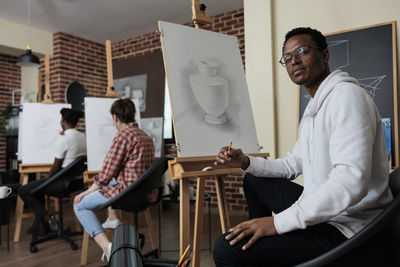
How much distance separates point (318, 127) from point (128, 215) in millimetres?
3726

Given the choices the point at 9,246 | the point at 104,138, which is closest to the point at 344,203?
the point at 104,138

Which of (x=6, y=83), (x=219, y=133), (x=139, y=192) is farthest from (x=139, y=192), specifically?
(x=6, y=83)

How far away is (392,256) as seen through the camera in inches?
40.7

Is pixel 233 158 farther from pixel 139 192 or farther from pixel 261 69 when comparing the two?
pixel 261 69

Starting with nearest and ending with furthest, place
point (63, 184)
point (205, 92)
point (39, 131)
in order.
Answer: point (205, 92) → point (63, 184) → point (39, 131)

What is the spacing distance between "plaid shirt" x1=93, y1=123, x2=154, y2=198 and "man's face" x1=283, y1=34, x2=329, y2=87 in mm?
1343

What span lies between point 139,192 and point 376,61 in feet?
6.41

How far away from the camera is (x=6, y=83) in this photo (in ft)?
19.9

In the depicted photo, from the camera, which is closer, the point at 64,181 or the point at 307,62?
the point at 307,62

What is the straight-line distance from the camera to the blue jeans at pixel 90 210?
7.74 feet

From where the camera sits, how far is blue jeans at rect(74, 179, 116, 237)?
236 cm

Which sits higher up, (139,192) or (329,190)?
(329,190)

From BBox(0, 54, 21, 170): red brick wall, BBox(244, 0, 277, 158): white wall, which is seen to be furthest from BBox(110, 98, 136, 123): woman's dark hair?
BBox(0, 54, 21, 170): red brick wall

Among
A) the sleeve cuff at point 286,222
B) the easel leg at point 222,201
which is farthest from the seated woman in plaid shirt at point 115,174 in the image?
the sleeve cuff at point 286,222
